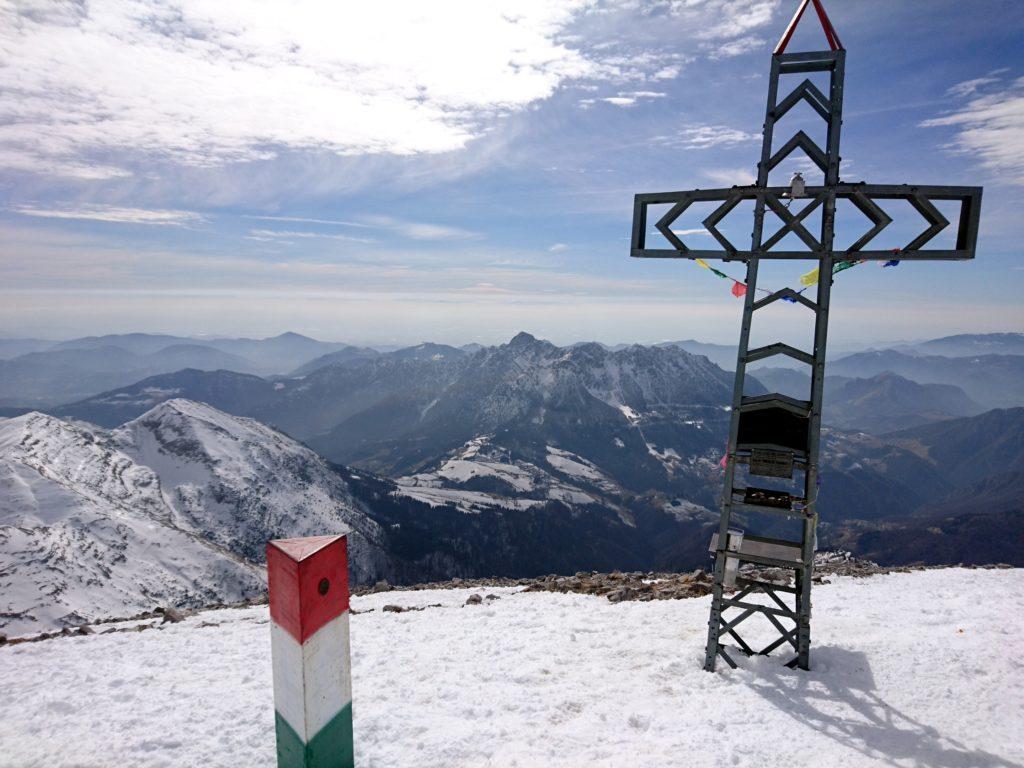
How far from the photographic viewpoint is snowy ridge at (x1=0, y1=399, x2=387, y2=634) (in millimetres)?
86062

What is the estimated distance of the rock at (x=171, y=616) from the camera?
56.1ft

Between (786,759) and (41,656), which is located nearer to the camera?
(786,759)

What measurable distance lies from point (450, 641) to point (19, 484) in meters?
142

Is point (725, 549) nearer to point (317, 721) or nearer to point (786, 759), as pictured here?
point (786, 759)

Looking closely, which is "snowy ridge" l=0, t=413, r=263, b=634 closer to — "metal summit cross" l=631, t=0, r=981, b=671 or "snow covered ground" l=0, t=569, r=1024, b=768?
"snow covered ground" l=0, t=569, r=1024, b=768

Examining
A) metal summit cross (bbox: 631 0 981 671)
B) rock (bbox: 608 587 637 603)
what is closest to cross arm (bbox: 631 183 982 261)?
metal summit cross (bbox: 631 0 981 671)

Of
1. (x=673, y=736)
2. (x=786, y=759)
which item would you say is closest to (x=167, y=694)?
(x=673, y=736)

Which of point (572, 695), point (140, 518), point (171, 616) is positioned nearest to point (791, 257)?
point (572, 695)

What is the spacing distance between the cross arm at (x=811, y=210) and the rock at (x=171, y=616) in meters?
17.7

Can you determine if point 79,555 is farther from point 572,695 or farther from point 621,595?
point 572,695

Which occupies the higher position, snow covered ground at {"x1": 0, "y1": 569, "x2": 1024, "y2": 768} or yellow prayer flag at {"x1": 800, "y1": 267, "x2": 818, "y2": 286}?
yellow prayer flag at {"x1": 800, "y1": 267, "x2": 818, "y2": 286}

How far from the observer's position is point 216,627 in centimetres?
1512

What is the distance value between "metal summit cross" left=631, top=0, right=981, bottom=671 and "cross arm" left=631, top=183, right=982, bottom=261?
0.06 feet

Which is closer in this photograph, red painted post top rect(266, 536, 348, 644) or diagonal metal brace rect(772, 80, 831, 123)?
red painted post top rect(266, 536, 348, 644)
